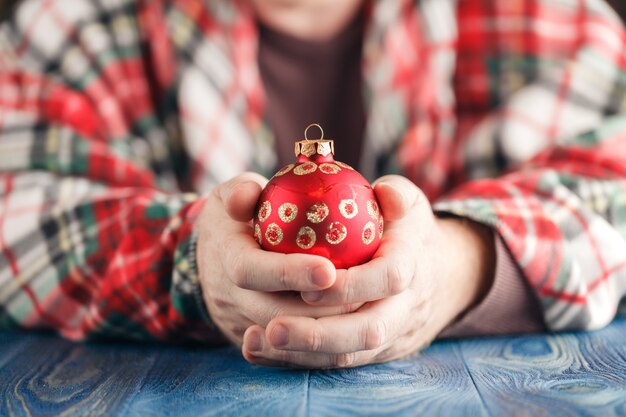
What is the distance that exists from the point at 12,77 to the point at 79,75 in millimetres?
114

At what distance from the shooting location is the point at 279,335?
2.31 feet

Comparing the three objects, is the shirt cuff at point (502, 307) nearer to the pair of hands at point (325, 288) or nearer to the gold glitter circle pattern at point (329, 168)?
the pair of hands at point (325, 288)

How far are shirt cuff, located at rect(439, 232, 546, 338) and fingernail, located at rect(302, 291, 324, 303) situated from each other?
284 millimetres

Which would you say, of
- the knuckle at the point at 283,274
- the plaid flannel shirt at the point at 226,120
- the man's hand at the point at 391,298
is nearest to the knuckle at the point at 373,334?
the man's hand at the point at 391,298

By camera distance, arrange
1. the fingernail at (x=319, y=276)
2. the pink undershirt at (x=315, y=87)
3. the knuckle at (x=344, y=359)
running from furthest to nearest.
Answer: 1. the pink undershirt at (x=315, y=87)
2. the knuckle at (x=344, y=359)
3. the fingernail at (x=319, y=276)

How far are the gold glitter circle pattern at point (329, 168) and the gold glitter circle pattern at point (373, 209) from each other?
0.05 metres

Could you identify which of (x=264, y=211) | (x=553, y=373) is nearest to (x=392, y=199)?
(x=264, y=211)

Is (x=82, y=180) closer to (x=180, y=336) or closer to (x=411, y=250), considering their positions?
(x=180, y=336)

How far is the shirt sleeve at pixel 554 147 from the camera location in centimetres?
94

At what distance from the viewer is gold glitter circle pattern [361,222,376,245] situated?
2.27ft

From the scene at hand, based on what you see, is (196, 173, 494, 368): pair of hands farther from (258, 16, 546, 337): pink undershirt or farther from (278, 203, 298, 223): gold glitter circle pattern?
(258, 16, 546, 337): pink undershirt

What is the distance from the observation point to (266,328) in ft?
2.39

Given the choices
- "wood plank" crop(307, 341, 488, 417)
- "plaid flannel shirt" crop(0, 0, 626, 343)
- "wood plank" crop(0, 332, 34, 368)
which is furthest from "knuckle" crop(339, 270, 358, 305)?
"wood plank" crop(0, 332, 34, 368)

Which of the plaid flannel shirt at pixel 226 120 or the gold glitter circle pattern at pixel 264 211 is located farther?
the plaid flannel shirt at pixel 226 120
